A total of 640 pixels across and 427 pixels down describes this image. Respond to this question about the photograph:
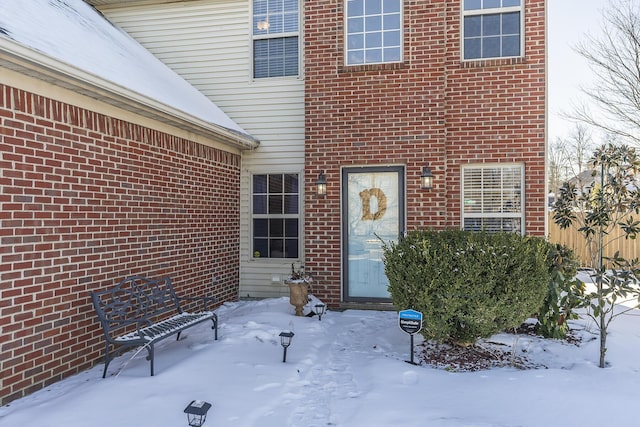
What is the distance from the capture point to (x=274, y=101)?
7.50m

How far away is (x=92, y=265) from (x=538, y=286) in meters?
4.69

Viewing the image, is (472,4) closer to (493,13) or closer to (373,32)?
(493,13)

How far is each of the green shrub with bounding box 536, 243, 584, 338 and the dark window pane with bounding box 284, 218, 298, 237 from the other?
4039 mm

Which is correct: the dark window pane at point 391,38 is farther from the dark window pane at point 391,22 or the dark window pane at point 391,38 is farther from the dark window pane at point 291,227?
the dark window pane at point 291,227

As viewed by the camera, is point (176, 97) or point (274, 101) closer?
point (176, 97)

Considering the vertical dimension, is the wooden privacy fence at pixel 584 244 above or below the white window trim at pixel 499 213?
below

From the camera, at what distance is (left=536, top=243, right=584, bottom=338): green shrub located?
15.8ft

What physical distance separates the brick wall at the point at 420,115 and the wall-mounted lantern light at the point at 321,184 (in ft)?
0.23

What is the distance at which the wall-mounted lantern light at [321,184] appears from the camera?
6.74m

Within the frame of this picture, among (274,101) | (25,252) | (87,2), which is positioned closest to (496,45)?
(274,101)

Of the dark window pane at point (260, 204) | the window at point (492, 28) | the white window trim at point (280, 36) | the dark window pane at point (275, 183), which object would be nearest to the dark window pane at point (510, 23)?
the window at point (492, 28)

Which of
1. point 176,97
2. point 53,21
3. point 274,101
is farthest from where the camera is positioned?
point 274,101

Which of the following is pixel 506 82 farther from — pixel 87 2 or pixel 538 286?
pixel 87 2

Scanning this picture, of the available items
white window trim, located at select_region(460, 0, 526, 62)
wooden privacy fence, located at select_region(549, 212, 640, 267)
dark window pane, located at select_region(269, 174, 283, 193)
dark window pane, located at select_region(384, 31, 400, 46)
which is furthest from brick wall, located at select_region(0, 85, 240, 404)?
wooden privacy fence, located at select_region(549, 212, 640, 267)
